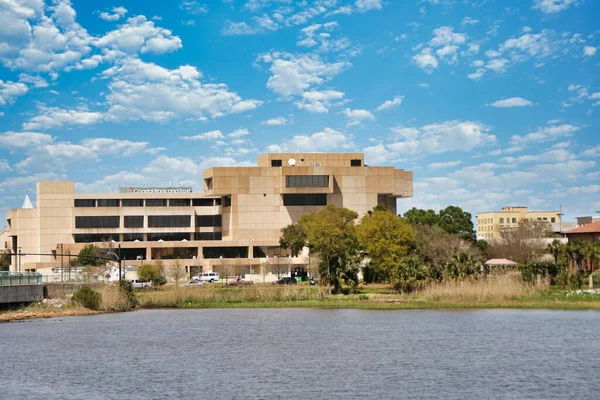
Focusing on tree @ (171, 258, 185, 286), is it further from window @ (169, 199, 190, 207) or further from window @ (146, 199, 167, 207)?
window @ (146, 199, 167, 207)

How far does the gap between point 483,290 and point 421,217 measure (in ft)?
177

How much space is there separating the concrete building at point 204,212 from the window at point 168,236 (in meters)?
0.18

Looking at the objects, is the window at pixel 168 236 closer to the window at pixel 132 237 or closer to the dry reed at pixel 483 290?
the window at pixel 132 237

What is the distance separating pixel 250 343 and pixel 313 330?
747 centimetres

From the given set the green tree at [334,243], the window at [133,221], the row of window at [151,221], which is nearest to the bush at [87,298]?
the green tree at [334,243]

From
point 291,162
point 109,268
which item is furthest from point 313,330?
point 291,162

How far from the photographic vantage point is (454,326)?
58.0m

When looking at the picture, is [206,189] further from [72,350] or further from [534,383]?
[534,383]

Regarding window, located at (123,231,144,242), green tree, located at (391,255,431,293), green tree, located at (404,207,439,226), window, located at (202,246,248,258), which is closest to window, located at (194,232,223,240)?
window, located at (202,246,248,258)

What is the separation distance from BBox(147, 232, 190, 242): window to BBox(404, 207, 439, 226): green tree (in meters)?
45.4

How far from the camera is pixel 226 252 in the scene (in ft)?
479

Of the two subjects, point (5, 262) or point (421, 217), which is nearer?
point (421, 217)

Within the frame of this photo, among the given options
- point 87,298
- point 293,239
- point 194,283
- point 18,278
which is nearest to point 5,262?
point 194,283

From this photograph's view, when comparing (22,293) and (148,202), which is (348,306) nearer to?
(22,293)
